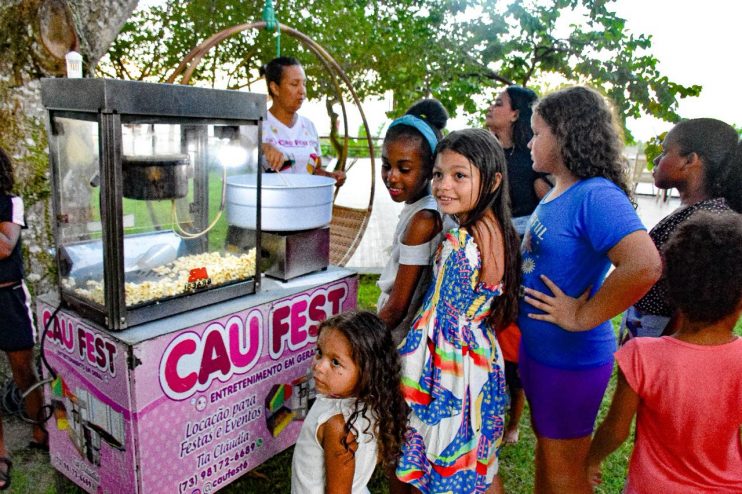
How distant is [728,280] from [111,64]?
6.47m

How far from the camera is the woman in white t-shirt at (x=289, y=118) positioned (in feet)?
9.92

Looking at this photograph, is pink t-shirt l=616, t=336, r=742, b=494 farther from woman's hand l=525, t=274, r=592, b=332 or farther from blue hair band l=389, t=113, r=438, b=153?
blue hair band l=389, t=113, r=438, b=153

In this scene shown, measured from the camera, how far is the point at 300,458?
1.77 m

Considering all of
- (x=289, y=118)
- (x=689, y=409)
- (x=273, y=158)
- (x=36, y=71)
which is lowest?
(x=689, y=409)

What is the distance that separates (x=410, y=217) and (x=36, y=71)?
2210mm

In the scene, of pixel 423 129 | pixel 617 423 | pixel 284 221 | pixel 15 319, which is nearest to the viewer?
pixel 617 423

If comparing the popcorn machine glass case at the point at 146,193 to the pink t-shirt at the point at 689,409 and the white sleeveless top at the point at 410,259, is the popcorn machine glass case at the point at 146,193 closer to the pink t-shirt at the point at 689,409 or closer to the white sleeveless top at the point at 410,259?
the white sleeveless top at the point at 410,259

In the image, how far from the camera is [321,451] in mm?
1711

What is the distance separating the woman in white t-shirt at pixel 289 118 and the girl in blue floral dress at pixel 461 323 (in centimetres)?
146

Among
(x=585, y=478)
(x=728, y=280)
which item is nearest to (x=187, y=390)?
(x=585, y=478)

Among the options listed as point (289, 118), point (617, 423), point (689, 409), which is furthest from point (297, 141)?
point (689, 409)

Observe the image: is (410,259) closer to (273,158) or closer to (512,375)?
(273,158)

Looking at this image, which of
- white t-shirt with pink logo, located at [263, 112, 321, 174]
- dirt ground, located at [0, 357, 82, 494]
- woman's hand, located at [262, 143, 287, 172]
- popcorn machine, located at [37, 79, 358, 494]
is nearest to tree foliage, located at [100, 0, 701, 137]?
white t-shirt with pink logo, located at [263, 112, 321, 174]

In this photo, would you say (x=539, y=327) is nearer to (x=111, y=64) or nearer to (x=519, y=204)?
(x=519, y=204)
